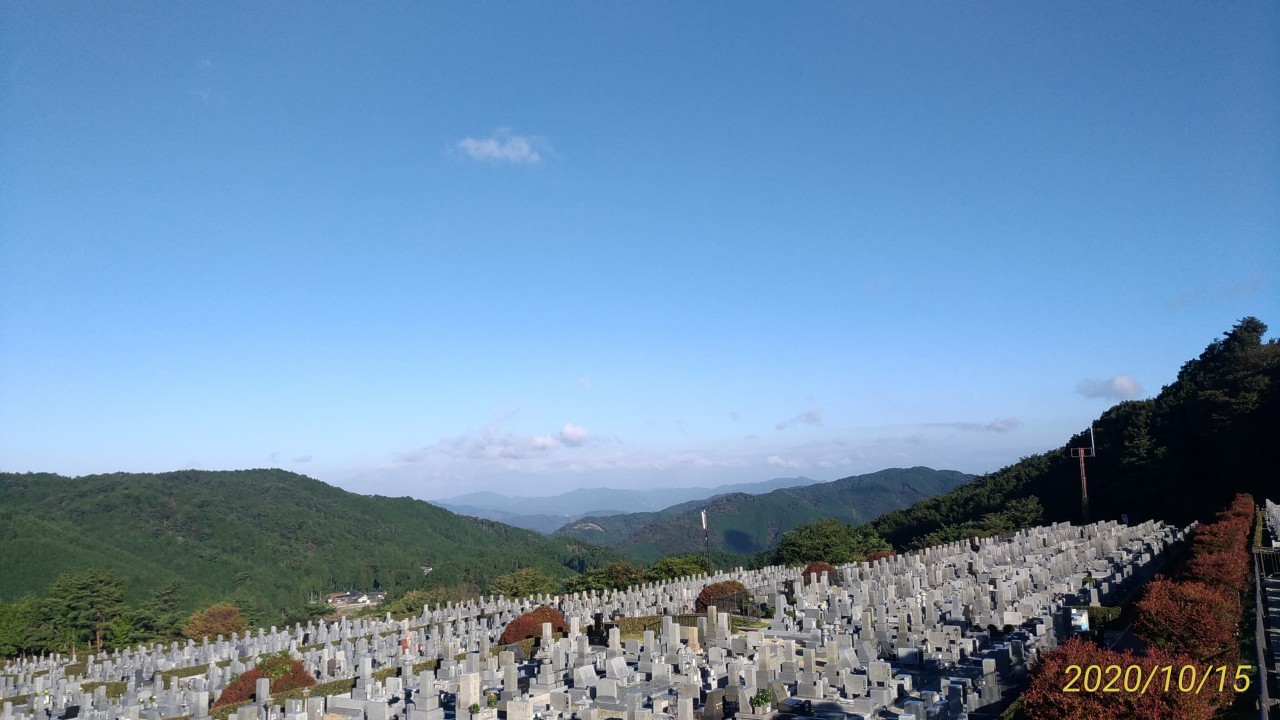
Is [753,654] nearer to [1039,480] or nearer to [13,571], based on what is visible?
[1039,480]

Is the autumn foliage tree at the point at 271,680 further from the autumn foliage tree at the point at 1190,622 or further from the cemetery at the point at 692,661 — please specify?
the autumn foliage tree at the point at 1190,622

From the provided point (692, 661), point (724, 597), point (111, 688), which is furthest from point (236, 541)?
point (692, 661)

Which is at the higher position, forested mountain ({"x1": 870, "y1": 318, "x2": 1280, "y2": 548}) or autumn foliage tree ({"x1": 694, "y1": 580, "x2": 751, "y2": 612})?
forested mountain ({"x1": 870, "y1": 318, "x2": 1280, "y2": 548})

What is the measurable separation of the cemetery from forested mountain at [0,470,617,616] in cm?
3643

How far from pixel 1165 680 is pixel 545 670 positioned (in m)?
11.2

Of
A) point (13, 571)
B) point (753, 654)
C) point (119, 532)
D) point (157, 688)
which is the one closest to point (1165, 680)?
point (753, 654)

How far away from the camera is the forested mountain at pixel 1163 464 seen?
41500 mm

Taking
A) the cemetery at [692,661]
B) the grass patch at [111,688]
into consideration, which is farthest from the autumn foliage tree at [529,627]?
the grass patch at [111,688]

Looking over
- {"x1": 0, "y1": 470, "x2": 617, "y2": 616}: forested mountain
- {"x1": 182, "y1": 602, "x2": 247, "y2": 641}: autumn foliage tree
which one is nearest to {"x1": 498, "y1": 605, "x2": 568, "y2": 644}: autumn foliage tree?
{"x1": 182, "y1": 602, "x2": 247, "y2": 641}: autumn foliage tree

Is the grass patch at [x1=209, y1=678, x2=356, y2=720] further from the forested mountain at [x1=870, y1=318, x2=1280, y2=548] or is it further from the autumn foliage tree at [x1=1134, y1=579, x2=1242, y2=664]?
the forested mountain at [x1=870, y1=318, x2=1280, y2=548]

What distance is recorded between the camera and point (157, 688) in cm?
1852

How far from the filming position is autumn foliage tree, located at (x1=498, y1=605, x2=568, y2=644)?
76.2 feet

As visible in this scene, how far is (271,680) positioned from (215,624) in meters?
21.5

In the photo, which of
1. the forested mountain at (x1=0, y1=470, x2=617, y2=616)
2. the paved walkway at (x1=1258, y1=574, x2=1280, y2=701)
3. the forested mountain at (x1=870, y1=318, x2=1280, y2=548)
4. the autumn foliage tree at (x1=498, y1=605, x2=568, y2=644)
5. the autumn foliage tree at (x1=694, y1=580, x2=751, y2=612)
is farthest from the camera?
the forested mountain at (x1=0, y1=470, x2=617, y2=616)
